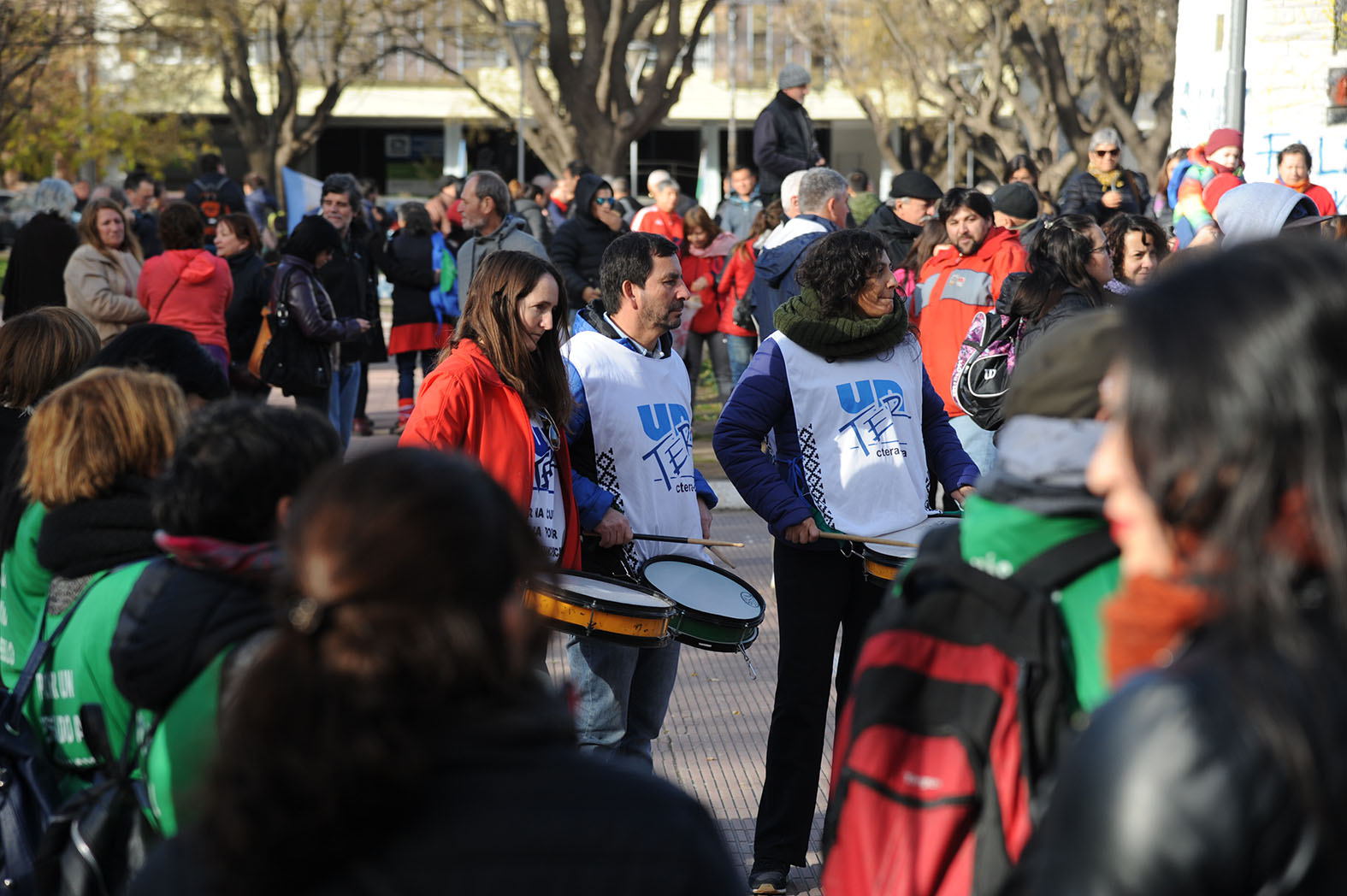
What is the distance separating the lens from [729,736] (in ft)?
18.6

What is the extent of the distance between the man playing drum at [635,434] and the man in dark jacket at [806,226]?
3.64 m

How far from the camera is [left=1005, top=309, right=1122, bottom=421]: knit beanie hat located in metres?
A: 1.99

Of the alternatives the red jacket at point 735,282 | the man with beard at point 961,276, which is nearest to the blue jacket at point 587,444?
the man with beard at point 961,276

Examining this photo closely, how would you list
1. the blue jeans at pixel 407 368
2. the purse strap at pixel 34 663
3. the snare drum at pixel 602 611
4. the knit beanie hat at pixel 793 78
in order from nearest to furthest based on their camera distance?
the purse strap at pixel 34 663 < the snare drum at pixel 602 611 < the knit beanie hat at pixel 793 78 < the blue jeans at pixel 407 368

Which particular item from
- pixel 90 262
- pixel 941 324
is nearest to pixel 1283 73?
pixel 941 324

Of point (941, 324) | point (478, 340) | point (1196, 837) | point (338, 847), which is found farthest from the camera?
point (941, 324)

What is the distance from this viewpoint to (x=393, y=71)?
58.0 meters

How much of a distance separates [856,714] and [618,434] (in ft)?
7.99

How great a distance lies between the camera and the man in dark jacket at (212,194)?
13.7m

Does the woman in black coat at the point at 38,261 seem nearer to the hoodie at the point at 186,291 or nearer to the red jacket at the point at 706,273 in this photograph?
the hoodie at the point at 186,291

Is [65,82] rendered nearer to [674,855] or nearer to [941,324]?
[941,324]

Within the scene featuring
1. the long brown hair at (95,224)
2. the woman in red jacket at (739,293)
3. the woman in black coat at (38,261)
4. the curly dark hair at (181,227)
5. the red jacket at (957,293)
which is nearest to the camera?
the red jacket at (957,293)

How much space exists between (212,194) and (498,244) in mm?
Result: 5922

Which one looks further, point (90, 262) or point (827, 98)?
point (827, 98)
